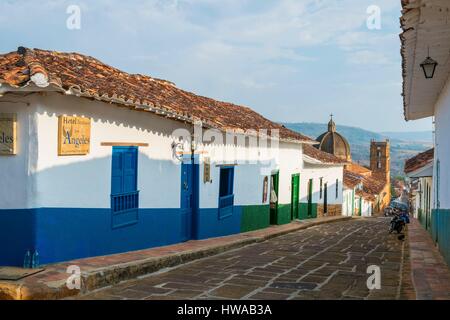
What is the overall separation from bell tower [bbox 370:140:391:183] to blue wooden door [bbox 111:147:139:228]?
60.2 meters

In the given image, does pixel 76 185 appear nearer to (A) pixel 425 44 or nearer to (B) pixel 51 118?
(B) pixel 51 118

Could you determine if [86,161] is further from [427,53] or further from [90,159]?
[427,53]

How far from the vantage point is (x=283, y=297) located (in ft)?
20.8

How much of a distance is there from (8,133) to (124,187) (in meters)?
2.46

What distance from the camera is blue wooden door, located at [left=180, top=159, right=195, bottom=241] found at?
1091 centimetres

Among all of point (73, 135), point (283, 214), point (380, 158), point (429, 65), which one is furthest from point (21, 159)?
point (380, 158)

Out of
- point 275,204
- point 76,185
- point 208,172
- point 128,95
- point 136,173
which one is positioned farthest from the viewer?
point 275,204

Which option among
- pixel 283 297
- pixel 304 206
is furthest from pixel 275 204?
pixel 283 297

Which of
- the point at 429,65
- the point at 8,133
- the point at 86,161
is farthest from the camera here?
the point at 86,161

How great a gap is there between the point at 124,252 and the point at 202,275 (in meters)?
1.72

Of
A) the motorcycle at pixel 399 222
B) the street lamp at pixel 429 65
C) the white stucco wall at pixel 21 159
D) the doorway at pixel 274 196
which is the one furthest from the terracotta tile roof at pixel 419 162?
the white stucco wall at pixel 21 159

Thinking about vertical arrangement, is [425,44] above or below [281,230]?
above

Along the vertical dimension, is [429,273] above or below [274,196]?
below

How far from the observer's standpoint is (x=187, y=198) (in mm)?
11188
